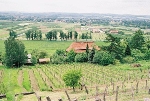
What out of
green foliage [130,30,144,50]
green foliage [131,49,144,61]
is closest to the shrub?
green foliage [131,49,144,61]

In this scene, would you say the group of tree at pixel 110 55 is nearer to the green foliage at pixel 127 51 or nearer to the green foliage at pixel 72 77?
the green foliage at pixel 127 51

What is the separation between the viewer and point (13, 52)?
6353cm

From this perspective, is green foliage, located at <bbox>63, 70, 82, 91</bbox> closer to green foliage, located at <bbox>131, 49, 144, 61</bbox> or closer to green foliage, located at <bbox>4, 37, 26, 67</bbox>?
green foliage, located at <bbox>4, 37, 26, 67</bbox>

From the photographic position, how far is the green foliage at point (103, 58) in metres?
60.2

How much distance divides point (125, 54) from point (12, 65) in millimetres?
26917

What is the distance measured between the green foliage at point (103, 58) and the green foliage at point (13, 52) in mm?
16992

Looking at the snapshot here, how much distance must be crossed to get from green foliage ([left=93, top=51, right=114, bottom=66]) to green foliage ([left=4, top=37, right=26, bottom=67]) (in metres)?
17.0

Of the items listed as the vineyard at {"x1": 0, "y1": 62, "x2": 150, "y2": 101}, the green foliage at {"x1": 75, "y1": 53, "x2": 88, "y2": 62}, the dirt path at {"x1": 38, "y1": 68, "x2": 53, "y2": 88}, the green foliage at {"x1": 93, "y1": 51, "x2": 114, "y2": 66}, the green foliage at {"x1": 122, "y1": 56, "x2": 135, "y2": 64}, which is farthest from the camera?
the green foliage at {"x1": 75, "y1": 53, "x2": 88, "y2": 62}

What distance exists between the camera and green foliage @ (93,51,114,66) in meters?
60.2

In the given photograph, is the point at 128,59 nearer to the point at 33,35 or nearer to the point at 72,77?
the point at 72,77

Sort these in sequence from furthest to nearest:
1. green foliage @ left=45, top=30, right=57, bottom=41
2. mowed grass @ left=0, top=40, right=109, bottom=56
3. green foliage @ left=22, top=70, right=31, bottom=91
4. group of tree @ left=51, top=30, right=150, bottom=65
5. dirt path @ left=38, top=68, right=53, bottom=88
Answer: green foliage @ left=45, top=30, right=57, bottom=41
mowed grass @ left=0, top=40, right=109, bottom=56
group of tree @ left=51, top=30, right=150, bottom=65
dirt path @ left=38, top=68, right=53, bottom=88
green foliage @ left=22, top=70, right=31, bottom=91

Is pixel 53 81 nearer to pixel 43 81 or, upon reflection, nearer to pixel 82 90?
pixel 43 81

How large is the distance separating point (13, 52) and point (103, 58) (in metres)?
20.4

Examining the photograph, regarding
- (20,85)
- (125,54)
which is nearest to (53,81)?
(20,85)
